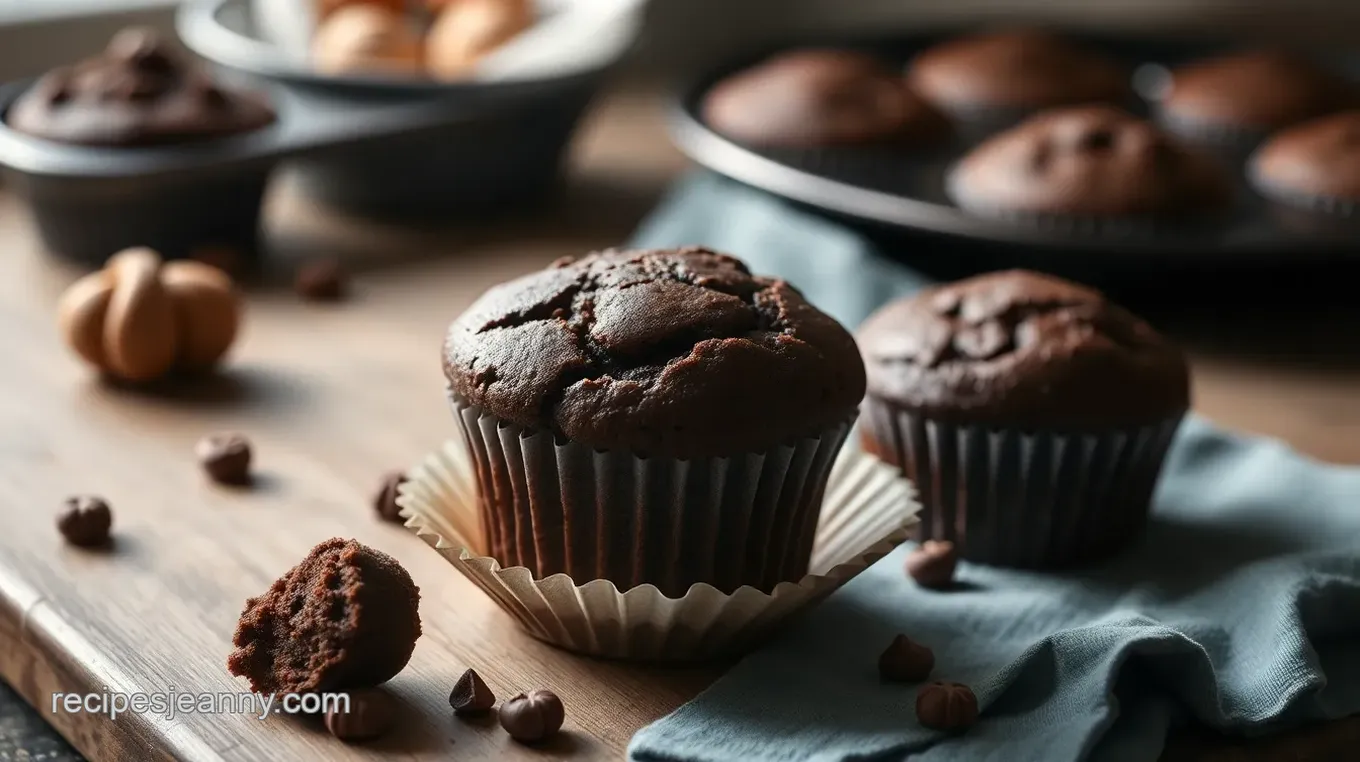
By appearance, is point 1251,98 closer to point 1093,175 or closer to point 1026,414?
point 1093,175

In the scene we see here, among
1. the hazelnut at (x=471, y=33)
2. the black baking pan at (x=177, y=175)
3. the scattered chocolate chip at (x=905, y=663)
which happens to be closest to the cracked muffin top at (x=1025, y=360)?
the scattered chocolate chip at (x=905, y=663)

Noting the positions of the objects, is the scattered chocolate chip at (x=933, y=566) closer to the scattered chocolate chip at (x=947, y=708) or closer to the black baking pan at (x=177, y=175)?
the scattered chocolate chip at (x=947, y=708)

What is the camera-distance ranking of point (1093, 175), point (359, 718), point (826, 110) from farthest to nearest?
1. point (826, 110)
2. point (1093, 175)
3. point (359, 718)

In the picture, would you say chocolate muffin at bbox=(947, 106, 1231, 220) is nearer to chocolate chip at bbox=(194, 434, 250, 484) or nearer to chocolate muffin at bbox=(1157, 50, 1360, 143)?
chocolate muffin at bbox=(1157, 50, 1360, 143)

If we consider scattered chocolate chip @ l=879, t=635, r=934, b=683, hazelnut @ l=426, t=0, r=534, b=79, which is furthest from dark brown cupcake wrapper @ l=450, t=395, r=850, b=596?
hazelnut @ l=426, t=0, r=534, b=79

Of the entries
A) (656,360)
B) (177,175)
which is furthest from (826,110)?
(656,360)

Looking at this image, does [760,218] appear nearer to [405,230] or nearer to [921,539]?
[405,230]

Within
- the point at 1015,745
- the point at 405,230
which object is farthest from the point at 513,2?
the point at 1015,745
